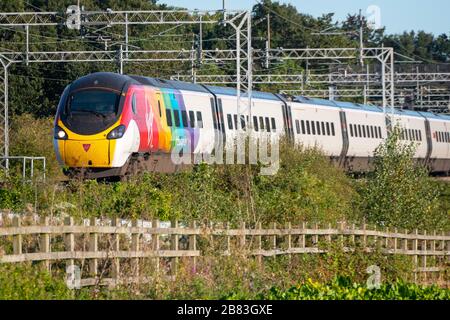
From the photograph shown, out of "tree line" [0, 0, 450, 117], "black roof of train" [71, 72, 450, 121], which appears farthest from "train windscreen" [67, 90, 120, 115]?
"tree line" [0, 0, 450, 117]

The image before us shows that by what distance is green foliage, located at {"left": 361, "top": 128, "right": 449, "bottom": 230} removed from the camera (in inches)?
1166

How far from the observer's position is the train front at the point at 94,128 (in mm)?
31688

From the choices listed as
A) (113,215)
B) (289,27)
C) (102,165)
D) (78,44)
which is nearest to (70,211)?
(113,215)

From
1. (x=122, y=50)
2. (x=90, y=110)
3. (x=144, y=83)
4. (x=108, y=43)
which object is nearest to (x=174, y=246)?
(x=90, y=110)

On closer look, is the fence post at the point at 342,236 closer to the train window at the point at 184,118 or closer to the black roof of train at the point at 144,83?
the black roof of train at the point at 144,83

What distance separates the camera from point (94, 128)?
3178 centimetres

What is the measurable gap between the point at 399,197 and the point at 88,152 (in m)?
7.66

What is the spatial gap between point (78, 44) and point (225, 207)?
5107cm

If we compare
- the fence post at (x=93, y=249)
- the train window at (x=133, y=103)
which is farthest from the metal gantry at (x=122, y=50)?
the fence post at (x=93, y=249)

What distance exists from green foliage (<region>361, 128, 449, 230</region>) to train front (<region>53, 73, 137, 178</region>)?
6139 millimetres

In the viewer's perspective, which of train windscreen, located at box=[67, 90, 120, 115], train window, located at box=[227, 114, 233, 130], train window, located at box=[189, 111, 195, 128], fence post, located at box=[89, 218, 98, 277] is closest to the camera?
fence post, located at box=[89, 218, 98, 277]

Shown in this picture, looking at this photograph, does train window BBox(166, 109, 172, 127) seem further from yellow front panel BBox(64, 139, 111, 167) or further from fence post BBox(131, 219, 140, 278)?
fence post BBox(131, 219, 140, 278)

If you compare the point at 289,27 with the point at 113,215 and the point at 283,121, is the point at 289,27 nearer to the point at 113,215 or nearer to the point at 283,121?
the point at 283,121

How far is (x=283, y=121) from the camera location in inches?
1716
